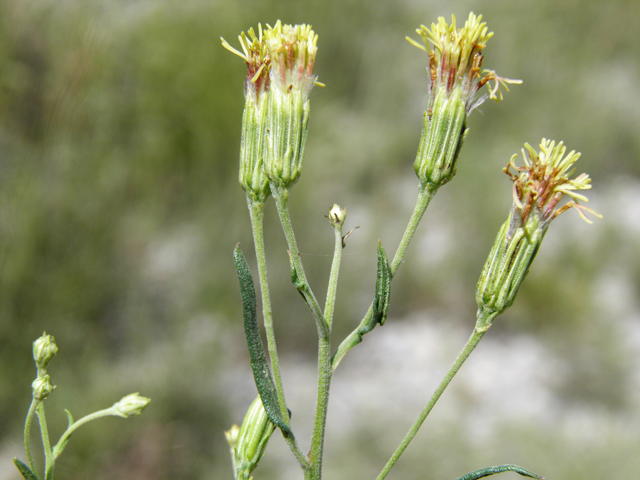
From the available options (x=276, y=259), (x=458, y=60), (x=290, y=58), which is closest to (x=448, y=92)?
(x=458, y=60)

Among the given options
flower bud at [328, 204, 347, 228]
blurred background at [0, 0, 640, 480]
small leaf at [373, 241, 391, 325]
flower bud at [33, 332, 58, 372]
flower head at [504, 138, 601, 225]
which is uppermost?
blurred background at [0, 0, 640, 480]

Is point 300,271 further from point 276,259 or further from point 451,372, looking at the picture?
point 276,259

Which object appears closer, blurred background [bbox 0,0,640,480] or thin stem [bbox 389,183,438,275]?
thin stem [bbox 389,183,438,275]

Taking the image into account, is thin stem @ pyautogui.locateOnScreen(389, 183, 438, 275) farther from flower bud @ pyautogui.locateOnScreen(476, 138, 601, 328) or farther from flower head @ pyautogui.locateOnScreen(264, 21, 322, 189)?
flower head @ pyautogui.locateOnScreen(264, 21, 322, 189)

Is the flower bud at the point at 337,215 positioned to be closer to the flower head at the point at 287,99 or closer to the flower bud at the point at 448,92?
the flower head at the point at 287,99

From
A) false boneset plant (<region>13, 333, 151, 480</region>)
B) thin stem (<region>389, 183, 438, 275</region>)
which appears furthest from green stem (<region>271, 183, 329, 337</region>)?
false boneset plant (<region>13, 333, 151, 480</region>)

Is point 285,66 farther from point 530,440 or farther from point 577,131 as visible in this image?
point 577,131
